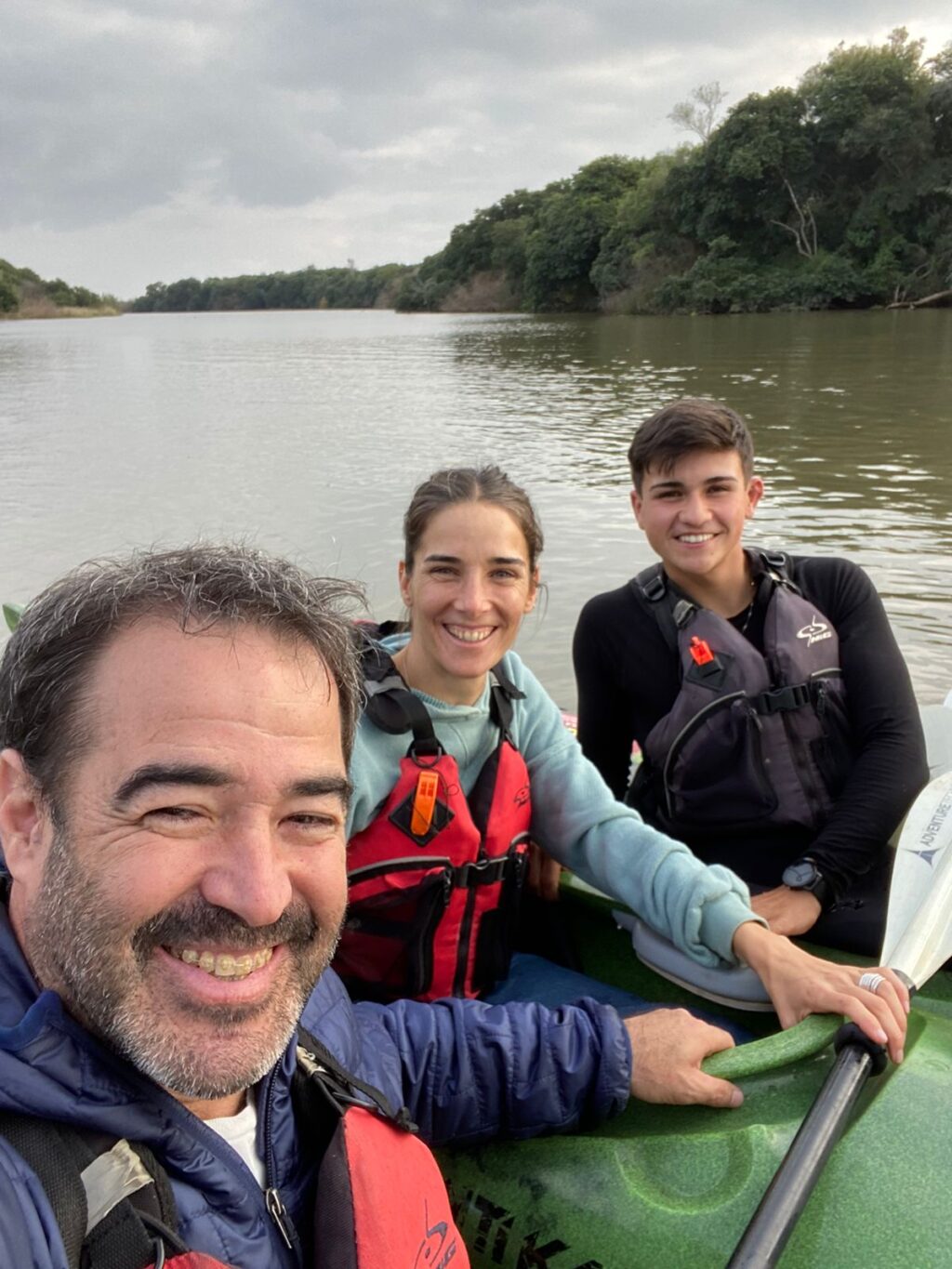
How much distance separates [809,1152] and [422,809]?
77 centimetres

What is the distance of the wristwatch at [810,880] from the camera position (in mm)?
2072

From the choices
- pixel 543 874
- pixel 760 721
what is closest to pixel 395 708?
pixel 543 874

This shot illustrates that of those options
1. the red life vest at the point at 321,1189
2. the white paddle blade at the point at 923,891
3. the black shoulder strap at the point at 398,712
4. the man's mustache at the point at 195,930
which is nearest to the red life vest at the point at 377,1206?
the red life vest at the point at 321,1189

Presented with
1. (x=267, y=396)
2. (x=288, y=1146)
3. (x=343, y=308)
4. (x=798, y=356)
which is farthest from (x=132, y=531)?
(x=343, y=308)

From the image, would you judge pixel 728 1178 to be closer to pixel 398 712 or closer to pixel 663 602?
pixel 398 712

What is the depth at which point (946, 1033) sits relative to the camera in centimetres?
162

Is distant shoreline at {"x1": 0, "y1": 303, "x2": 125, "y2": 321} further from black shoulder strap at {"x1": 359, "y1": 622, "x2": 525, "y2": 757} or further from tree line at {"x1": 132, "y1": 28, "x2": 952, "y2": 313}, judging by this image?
black shoulder strap at {"x1": 359, "y1": 622, "x2": 525, "y2": 757}

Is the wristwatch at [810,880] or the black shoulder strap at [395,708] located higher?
the black shoulder strap at [395,708]

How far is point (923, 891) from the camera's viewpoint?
2000 mm

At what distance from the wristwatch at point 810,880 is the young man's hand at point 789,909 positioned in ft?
0.03

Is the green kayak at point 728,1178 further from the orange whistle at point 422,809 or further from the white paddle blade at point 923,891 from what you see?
the orange whistle at point 422,809

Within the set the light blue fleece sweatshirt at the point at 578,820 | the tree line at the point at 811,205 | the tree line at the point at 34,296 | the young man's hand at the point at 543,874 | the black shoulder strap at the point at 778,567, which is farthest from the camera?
the tree line at the point at 34,296

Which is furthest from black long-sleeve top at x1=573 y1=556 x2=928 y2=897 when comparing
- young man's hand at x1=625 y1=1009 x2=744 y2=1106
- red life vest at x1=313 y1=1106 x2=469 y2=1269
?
red life vest at x1=313 y1=1106 x2=469 y2=1269

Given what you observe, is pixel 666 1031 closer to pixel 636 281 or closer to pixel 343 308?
pixel 636 281
